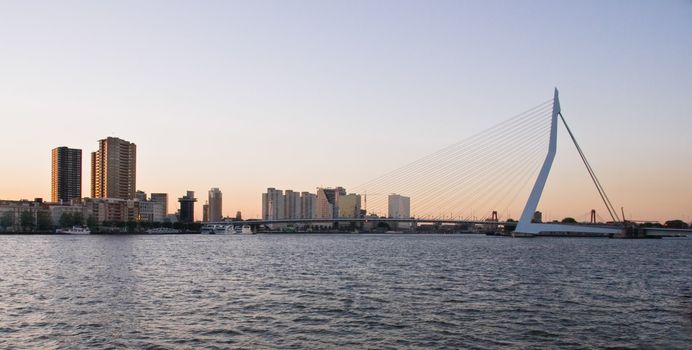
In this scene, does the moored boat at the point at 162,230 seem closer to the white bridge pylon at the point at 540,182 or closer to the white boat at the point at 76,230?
the white boat at the point at 76,230

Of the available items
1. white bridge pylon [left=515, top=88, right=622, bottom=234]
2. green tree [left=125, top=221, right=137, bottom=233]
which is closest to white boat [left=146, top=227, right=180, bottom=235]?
green tree [left=125, top=221, right=137, bottom=233]

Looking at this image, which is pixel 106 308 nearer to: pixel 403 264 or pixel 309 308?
pixel 309 308

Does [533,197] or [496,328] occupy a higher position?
[533,197]

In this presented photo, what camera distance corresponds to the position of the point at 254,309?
77.2 ft

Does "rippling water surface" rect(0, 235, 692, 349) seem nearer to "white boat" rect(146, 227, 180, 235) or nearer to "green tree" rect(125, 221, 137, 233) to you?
"green tree" rect(125, 221, 137, 233)

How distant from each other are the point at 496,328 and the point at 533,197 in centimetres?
5805

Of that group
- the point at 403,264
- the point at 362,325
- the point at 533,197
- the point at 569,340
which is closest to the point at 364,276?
the point at 403,264

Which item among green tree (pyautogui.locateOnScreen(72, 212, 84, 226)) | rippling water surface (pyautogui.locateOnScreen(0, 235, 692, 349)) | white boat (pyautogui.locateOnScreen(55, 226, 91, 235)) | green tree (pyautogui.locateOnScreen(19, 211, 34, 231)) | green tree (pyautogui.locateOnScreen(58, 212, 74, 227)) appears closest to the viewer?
rippling water surface (pyautogui.locateOnScreen(0, 235, 692, 349))

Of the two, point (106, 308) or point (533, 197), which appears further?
point (533, 197)

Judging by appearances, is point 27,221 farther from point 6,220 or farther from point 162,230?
point 162,230

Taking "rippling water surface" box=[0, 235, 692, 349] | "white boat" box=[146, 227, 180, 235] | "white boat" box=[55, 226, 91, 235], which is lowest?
"white boat" box=[146, 227, 180, 235]

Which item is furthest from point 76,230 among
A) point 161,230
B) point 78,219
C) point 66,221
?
point 161,230

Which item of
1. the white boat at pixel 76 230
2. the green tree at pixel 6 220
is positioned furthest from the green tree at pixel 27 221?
the green tree at pixel 6 220

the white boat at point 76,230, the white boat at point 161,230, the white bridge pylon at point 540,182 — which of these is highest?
the white bridge pylon at point 540,182
